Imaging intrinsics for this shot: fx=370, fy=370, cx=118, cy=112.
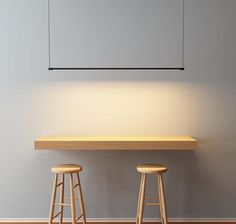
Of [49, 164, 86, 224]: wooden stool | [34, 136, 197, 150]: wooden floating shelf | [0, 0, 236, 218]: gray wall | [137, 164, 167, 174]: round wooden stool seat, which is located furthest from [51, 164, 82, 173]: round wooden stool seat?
[137, 164, 167, 174]: round wooden stool seat

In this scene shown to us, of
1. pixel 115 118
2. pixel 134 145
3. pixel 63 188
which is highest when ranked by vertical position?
pixel 115 118

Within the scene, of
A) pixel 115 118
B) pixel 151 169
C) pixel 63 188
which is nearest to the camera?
pixel 151 169

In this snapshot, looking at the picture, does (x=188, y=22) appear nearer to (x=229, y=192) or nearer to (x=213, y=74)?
(x=213, y=74)

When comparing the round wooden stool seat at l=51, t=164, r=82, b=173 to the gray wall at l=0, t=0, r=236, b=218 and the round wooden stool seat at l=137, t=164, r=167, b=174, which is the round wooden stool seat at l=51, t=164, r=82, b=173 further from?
the round wooden stool seat at l=137, t=164, r=167, b=174

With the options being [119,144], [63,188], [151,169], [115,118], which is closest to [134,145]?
[119,144]

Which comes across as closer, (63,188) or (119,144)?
(119,144)

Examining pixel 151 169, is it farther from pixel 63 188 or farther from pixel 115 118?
pixel 63 188

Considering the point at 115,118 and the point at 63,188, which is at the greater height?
the point at 115,118

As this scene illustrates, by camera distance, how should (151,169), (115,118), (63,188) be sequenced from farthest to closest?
(115,118) → (63,188) → (151,169)

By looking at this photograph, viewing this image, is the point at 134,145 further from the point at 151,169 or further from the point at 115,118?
the point at 115,118

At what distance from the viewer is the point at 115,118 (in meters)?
3.87

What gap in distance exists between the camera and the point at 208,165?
12.7ft

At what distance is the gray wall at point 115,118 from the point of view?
3844 mm

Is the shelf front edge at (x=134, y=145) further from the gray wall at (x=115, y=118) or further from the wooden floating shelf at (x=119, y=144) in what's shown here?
the gray wall at (x=115, y=118)
